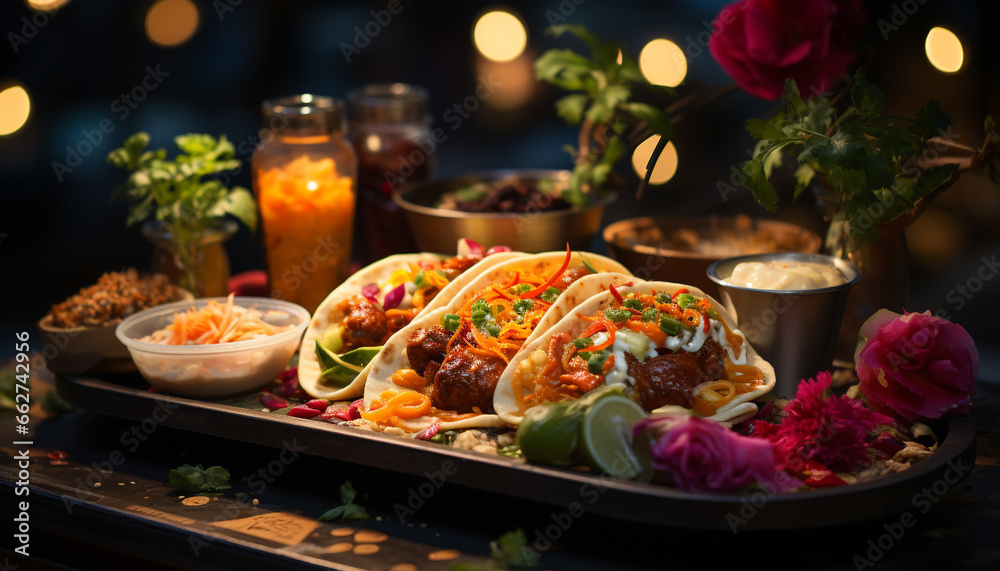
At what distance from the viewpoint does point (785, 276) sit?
2908mm

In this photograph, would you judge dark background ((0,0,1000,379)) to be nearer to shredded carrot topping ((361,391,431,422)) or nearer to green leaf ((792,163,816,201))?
green leaf ((792,163,816,201))

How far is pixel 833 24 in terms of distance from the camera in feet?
10.2

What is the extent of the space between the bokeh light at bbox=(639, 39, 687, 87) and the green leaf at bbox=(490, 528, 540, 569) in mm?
3235

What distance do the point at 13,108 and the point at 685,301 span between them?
170 inches

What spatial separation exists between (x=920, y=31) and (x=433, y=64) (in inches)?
124

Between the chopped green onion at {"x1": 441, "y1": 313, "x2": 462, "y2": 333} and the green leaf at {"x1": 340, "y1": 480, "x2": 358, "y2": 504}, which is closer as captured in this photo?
the green leaf at {"x1": 340, "y1": 480, "x2": 358, "y2": 504}

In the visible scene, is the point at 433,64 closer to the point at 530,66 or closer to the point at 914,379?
the point at 530,66
